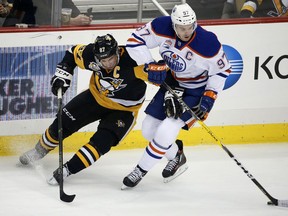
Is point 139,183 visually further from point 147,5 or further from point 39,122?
point 147,5

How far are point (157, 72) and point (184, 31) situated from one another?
0.29 meters

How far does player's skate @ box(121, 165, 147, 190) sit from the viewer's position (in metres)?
5.66

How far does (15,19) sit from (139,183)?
4.96 ft

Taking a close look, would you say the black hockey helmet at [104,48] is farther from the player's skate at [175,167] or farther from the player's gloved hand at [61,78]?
the player's skate at [175,167]

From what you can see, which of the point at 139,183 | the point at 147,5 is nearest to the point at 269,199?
the point at 139,183

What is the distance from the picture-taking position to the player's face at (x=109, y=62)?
18.3 feet

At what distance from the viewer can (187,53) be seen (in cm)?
550

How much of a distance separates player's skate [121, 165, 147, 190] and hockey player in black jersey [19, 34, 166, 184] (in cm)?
22

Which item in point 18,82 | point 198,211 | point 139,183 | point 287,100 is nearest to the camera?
point 198,211

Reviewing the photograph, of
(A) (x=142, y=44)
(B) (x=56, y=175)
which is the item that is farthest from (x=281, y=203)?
(B) (x=56, y=175)

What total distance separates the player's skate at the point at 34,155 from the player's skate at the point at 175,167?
2.69 ft

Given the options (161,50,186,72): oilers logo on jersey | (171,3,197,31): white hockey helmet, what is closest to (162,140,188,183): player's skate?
(161,50,186,72): oilers logo on jersey

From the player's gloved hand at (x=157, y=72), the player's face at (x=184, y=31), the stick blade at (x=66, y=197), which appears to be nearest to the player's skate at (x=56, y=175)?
the stick blade at (x=66, y=197)

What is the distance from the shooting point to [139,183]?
19.3 feet
